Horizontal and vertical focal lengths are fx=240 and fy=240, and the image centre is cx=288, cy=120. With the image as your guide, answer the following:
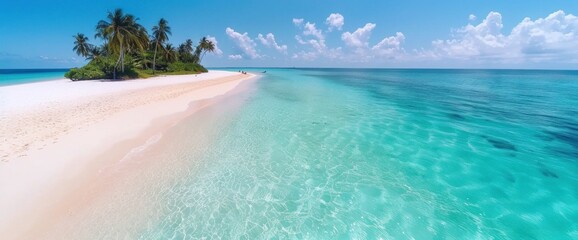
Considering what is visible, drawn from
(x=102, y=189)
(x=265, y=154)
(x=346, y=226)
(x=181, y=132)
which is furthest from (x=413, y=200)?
(x=181, y=132)

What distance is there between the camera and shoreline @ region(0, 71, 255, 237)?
18.7ft

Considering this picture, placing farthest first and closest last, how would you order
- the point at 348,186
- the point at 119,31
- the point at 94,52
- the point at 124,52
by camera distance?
the point at 94,52 → the point at 124,52 → the point at 119,31 → the point at 348,186

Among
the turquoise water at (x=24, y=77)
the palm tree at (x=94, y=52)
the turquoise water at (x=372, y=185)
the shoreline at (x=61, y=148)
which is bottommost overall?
the turquoise water at (x=372, y=185)

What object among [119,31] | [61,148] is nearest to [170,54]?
[119,31]

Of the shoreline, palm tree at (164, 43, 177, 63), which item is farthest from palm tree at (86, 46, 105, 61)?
the shoreline

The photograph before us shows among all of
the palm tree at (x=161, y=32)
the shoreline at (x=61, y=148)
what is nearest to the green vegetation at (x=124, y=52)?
the palm tree at (x=161, y=32)

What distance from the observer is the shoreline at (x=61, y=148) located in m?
5.69

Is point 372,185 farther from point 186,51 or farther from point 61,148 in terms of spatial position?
point 186,51

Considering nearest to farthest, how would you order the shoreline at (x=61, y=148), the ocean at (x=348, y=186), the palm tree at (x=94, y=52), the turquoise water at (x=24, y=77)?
1. the ocean at (x=348, y=186)
2. the shoreline at (x=61, y=148)
3. the turquoise water at (x=24, y=77)
4. the palm tree at (x=94, y=52)

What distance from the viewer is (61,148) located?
8805mm

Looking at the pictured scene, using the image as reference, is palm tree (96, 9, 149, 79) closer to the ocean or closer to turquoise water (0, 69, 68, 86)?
turquoise water (0, 69, 68, 86)

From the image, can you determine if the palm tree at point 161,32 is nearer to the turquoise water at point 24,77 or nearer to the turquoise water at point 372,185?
the turquoise water at point 24,77

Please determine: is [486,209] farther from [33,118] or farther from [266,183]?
[33,118]

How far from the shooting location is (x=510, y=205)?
6395 mm
